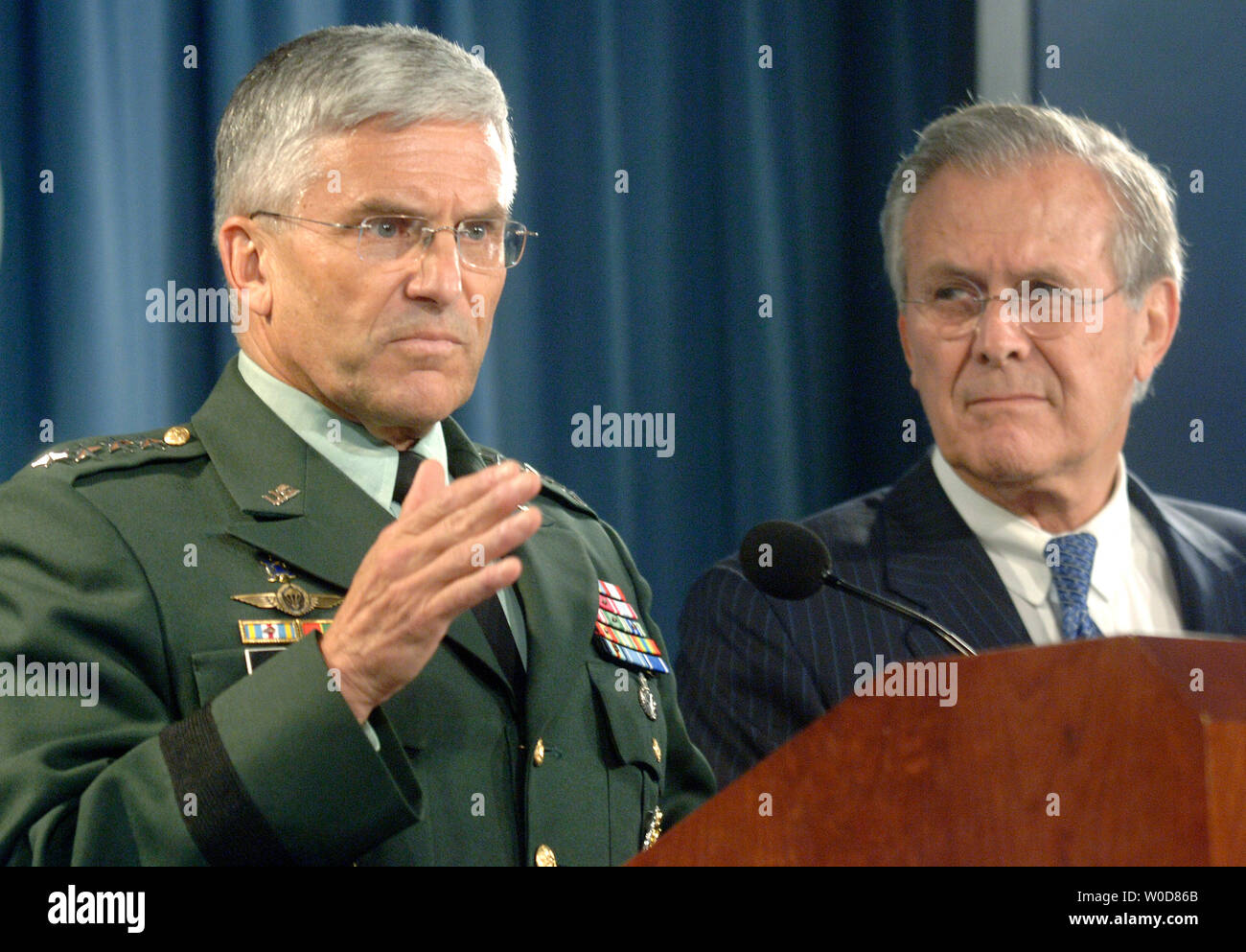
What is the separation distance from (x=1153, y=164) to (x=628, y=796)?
1537mm

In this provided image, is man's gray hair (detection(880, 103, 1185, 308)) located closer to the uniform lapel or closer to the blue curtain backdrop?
the blue curtain backdrop

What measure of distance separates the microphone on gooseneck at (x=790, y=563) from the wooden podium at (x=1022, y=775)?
427 mm

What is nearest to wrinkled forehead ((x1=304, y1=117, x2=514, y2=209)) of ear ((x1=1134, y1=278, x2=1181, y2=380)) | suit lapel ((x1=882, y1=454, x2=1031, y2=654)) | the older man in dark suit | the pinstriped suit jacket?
the pinstriped suit jacket

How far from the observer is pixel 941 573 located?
208 centimetres

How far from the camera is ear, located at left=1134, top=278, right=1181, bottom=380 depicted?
2.32 meters

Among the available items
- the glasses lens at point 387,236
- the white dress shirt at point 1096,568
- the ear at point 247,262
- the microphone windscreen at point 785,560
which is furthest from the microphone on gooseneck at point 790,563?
the white dress shirt at point 1096,568

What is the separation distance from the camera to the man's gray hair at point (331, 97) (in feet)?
5.32

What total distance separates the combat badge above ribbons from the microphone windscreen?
0.27 metres

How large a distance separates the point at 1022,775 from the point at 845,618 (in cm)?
109

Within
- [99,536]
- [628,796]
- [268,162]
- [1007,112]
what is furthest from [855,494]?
[99,536]

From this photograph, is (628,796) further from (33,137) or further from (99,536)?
(33,137)

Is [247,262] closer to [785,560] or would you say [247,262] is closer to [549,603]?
[549,603]

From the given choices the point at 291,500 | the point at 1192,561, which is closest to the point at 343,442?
the point at 291,500

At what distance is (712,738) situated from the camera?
1999 mm
